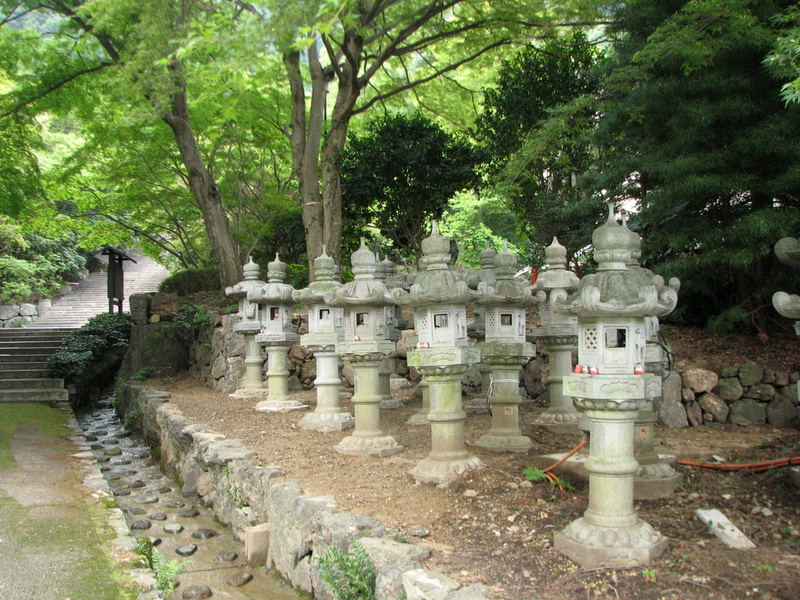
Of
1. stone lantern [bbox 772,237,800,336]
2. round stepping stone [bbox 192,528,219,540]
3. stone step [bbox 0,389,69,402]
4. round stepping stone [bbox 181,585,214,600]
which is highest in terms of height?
stone lantern [bbox 772,237,800,336]

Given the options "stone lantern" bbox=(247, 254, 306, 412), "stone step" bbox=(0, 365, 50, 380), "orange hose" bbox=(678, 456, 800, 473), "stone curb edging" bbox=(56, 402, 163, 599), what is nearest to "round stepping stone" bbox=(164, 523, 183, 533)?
"stone curb edging" bbox=(56, 402, 163, 599)

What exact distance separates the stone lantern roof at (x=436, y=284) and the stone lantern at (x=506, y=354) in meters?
1.06

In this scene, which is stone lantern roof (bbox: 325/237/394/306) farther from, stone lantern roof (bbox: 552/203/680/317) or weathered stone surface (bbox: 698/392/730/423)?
weathered stone surface (bbox: 698/392/730/423)

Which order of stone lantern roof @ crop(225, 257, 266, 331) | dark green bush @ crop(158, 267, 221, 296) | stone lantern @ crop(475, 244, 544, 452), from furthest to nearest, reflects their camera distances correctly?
dark green bush @ crop(158, 267, 221, 296) < stone lantern roof @ crop(225, 257, 266, 331) < stone lantern @ crop(475, 244, 544, 452)

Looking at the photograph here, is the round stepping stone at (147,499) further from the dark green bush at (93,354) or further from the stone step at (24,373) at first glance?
the stone step at (24,373)

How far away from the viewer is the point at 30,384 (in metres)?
15.4

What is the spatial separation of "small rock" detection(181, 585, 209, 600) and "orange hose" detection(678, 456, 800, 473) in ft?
15.2

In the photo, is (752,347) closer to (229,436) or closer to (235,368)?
(229,436)

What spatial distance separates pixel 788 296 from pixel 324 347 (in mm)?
5989

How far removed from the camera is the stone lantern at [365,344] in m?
7.87

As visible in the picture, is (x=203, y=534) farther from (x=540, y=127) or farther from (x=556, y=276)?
(x=540, y=127)

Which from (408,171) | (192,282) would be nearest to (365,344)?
(408,171)

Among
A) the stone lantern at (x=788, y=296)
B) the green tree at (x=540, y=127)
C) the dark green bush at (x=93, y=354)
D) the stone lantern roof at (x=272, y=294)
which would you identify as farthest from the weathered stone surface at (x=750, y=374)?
the dark green bush at (x=93, y=354)

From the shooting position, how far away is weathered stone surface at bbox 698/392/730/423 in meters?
9.30
